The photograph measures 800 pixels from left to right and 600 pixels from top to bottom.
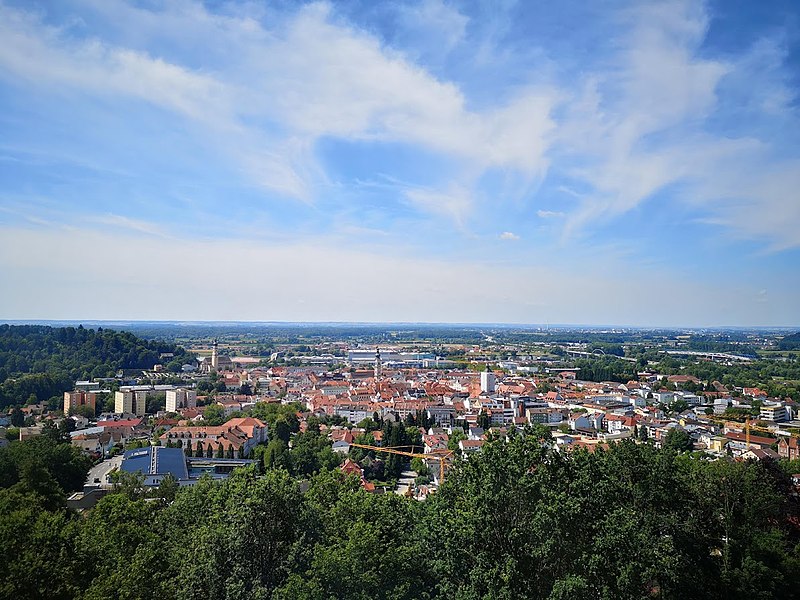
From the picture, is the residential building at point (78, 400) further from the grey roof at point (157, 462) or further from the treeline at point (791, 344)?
the treeline at point (791, 344)

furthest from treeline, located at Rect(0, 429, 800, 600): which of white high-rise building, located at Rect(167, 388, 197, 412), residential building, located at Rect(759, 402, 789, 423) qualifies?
white high-rise building, located at Rect(167, 388, 197, 412)

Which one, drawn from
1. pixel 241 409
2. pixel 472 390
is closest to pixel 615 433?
pixel 472 390

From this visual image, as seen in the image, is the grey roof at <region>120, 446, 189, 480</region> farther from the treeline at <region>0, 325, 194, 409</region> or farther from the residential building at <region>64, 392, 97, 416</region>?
the treeline at <region>0, 325, 194, 409</region>

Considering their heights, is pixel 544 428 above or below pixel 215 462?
above

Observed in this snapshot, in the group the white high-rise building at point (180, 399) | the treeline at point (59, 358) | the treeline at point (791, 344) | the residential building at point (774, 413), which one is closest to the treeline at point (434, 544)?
the residential building at point (774, 413)

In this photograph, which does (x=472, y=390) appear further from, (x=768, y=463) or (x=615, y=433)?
(x=768, y=463)

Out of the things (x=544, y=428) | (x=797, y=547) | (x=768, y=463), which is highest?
(x=544, y=428)
